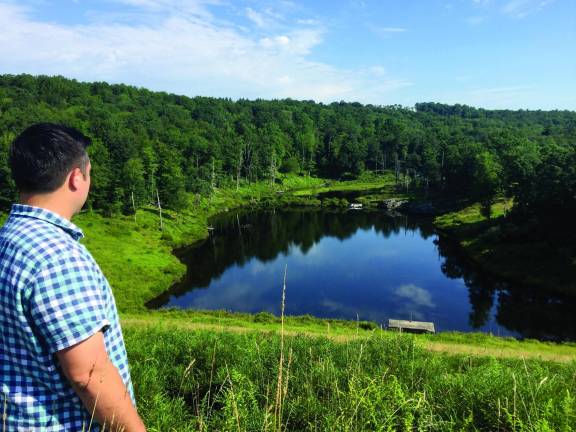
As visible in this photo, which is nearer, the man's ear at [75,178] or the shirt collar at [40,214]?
the shirt collar at [40,214]

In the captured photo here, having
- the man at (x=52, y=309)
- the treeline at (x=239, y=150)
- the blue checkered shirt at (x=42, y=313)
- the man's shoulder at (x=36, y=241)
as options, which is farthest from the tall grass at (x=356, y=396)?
the treeline at (x=239, y=150)

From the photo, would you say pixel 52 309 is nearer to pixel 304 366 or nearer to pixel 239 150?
pixel 304 366

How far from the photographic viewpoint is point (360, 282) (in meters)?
49.4

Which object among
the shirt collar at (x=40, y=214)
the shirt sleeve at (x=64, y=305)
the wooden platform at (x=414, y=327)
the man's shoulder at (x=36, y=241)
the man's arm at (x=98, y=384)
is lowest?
the wooden platform at (x=414, y=327)

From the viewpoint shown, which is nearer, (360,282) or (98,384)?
(98,384)

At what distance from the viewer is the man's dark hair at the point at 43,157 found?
286 cm

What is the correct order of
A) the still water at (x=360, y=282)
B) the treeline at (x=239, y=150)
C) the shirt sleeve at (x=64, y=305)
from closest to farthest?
the shirt sleeve at (x=64, y=305) < the still water at (x=360, y=282) < the treeline at (x=239, y=150)

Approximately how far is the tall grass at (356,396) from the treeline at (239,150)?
5112 cm

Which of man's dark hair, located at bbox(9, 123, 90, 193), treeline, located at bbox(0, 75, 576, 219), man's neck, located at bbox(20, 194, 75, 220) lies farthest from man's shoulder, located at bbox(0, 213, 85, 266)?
treeline, located at bbox(0, 75, 576, 219)

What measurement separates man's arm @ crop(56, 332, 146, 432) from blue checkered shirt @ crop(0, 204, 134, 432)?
84 millimetres

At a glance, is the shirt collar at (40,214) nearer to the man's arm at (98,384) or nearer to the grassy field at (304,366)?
the man's arm at (98,384)

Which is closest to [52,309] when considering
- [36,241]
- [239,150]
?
[36,241]

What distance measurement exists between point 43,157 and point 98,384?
62.0 inches

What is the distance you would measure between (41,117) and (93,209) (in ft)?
157
